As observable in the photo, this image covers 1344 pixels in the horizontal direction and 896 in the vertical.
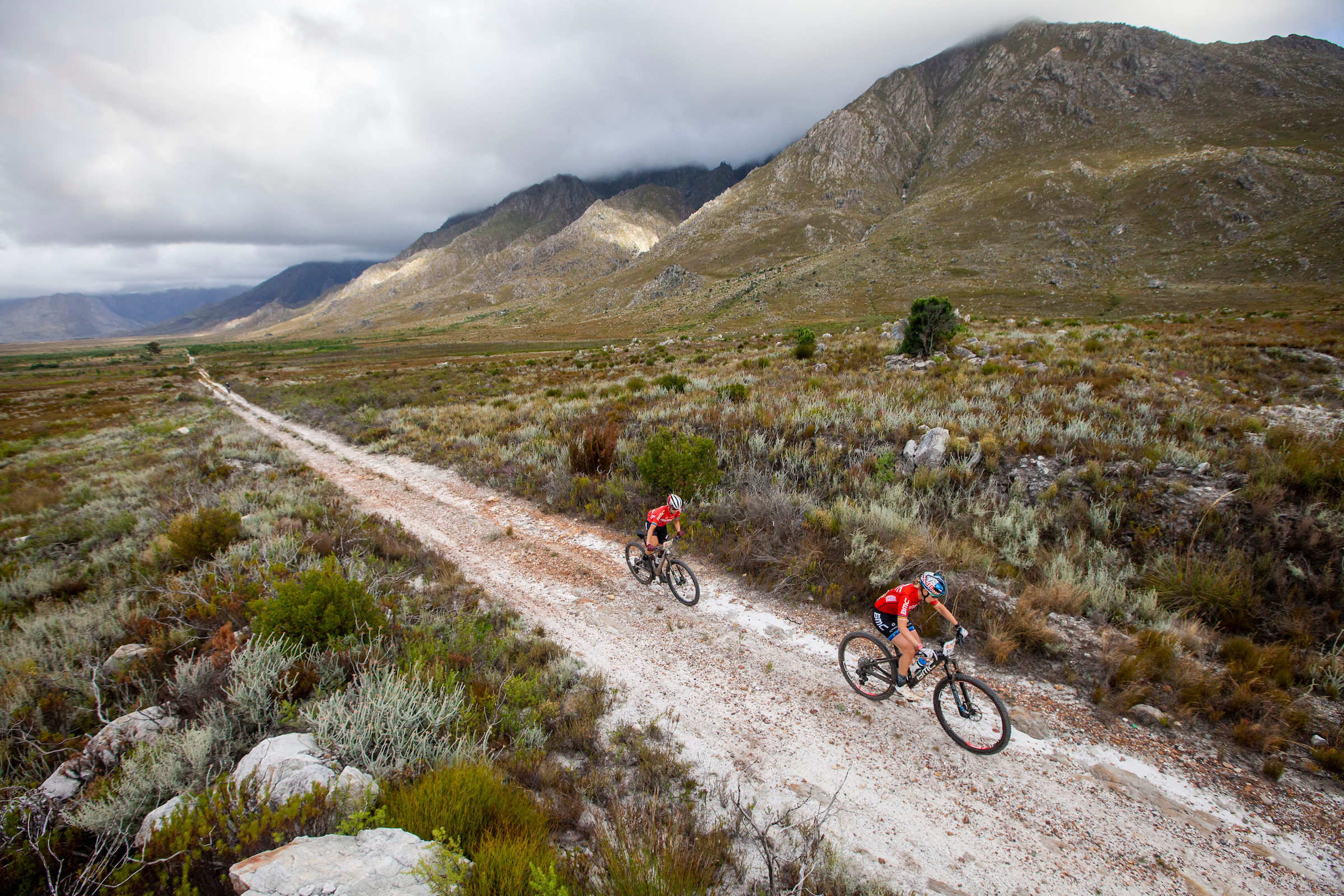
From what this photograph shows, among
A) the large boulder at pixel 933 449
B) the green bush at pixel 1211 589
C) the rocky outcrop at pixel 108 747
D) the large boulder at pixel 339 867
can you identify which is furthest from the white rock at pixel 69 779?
the large boulder at pixel 933 449

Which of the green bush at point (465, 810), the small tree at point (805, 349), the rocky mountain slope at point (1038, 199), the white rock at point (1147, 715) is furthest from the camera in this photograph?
the rocky mountain slope at point (1038, 199)

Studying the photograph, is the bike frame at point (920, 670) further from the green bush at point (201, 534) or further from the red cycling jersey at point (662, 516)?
the green bush at point (201, 534)

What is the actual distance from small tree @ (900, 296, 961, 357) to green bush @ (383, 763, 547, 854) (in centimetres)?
2233

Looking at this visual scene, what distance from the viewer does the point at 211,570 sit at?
6891 mm

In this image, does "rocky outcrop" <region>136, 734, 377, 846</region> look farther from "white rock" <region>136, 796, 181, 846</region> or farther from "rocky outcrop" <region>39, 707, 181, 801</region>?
"rocky outcrop" <region>39, 707, 181, 801</region>

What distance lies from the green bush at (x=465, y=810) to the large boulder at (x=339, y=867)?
0.19 meters

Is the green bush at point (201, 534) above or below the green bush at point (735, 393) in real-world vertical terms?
below

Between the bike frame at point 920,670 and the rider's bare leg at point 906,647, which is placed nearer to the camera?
the bike frame at point 920,670

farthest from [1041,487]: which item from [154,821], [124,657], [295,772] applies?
[124,657]

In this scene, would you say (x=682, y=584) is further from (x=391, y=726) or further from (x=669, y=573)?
(x=391, y=726)

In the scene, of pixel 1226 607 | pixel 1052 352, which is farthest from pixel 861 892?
pixel 1052 352

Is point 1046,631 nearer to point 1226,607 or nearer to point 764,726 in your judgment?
point 1226,607

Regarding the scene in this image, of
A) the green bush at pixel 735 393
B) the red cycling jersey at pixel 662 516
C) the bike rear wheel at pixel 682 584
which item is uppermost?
the green bush at pixel 735 393

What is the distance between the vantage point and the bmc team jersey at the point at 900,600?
4.68 meters
